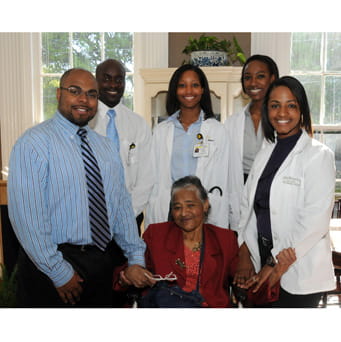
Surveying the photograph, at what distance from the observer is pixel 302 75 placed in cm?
508

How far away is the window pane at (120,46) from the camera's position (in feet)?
17.0

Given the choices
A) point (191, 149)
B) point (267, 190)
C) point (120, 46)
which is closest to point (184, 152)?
point (191, 149)

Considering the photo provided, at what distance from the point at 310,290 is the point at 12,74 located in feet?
14.8

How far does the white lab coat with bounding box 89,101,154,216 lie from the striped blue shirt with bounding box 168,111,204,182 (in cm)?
18

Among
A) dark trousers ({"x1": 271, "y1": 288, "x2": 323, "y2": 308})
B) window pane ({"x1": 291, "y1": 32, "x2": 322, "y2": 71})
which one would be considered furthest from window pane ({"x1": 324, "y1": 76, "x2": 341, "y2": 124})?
dark trousers ({"x1": 271, "y1": 288, "x2": 323, "y2": 308})

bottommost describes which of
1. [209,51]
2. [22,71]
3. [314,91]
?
[314,91]

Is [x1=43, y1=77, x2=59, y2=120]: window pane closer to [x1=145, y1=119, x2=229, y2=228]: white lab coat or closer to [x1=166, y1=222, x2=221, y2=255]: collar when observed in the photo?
[x1=145, y1=119, x2=229, y2=228]: white lab coat

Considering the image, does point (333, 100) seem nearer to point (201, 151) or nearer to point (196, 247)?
point (201, 151)

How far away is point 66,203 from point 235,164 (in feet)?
4.34

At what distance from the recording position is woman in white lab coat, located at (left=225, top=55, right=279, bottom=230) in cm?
273

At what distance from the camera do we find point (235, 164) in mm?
2742

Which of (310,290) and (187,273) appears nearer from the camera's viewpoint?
(310,290)
